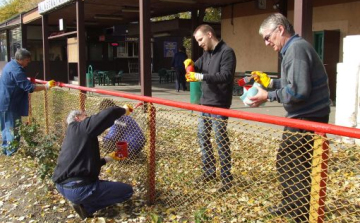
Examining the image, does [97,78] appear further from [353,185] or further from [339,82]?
[353,185]

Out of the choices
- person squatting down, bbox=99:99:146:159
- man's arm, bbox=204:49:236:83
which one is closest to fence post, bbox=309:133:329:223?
man's arm, bbox=204:49:236:83

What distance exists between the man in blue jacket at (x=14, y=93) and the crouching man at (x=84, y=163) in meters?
2.41

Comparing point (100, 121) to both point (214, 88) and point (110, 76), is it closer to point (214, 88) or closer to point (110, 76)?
point (214, 88)

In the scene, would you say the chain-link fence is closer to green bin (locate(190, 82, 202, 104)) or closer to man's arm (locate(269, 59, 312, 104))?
man's arm (locate(269, 59, 312, 104))

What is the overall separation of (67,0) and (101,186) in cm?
792

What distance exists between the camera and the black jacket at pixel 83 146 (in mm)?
3188

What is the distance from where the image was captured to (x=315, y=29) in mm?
9805

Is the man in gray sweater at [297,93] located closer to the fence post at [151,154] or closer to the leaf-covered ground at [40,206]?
the fence post at [151,154]

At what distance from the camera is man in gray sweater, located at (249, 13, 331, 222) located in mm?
2467

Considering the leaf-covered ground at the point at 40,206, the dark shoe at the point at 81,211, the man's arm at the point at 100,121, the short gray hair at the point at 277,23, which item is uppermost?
the short gray hair at the point at 277,23

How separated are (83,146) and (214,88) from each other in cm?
140

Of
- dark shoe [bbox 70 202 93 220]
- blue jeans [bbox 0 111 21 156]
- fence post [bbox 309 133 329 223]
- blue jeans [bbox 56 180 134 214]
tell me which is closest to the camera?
fence post [bbox 309 133 329 223]

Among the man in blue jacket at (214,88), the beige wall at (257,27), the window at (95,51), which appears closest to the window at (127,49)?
the window at (95,51)

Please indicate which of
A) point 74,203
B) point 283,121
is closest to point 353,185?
point 283,121
